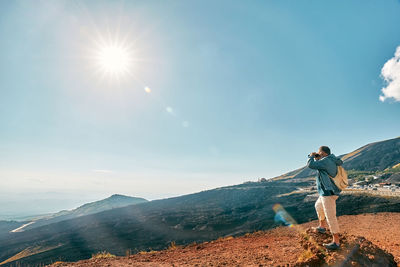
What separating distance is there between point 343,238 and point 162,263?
493 cm

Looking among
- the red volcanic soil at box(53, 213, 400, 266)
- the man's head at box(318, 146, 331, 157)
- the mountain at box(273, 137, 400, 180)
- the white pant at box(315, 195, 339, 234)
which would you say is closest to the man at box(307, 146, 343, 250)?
the white pant at box(315, 195, 339, 234)

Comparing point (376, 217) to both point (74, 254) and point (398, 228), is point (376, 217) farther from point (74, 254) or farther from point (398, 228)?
point (74, 254)

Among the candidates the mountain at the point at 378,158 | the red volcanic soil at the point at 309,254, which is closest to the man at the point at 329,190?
the red volcanic soil at the point at 309,254

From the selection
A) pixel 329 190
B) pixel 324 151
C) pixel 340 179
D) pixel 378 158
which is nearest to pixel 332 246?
pixel 329 190

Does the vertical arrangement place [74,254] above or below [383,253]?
below

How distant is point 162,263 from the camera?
625 cm

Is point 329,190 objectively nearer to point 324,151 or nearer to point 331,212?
point 331,212

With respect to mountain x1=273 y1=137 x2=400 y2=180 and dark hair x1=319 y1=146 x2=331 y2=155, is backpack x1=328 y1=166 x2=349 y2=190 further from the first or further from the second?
mountain x1=273 y1=137 x2=400 y2=180

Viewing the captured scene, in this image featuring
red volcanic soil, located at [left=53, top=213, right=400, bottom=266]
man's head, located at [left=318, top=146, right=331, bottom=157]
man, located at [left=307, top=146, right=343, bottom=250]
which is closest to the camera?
red volcanic soil, located at [left=53, top=213, right=400, bottom=266]

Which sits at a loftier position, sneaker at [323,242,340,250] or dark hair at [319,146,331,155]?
dark hair at [319,146,331,155]

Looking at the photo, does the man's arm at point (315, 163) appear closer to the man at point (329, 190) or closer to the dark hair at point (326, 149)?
the man at point (329, 190)

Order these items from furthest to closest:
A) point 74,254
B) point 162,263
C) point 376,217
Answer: point 74,254 < point 376,217 < point 162,263

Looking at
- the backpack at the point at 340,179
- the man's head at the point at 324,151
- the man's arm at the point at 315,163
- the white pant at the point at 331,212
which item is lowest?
the white pant at the point at 331,212

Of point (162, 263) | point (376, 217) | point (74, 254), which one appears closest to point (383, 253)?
point (162, 263)
